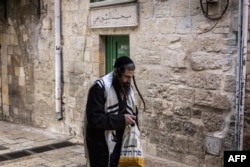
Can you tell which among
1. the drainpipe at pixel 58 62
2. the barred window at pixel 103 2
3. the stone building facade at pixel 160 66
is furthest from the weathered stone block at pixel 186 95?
the drainpipe at pixel 58 62

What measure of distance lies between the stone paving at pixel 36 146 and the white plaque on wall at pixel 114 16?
210cm

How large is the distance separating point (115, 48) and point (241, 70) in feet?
8.50

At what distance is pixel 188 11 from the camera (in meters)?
5.10

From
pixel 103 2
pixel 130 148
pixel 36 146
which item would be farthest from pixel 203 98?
pixel 36 146

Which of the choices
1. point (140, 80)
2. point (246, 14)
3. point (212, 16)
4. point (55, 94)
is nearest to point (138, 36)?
point (140, 80)

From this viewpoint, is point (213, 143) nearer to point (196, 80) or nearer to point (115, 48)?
point (196, 80)

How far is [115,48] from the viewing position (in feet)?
21.6

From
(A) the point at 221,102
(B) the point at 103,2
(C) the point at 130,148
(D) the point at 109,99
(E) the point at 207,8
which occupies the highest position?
(B) the point at 103,2

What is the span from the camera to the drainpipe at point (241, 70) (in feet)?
14.4

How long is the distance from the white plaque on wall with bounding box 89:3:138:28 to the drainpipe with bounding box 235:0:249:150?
69.9 inches

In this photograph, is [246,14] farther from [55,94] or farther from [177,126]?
[55,94]

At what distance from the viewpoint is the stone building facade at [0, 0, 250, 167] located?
15.6ft

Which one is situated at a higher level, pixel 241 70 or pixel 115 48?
pixel 115 48

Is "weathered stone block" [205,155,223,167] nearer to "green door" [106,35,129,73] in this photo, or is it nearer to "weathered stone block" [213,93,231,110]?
"weathered stone block" [213,93,231,110]
